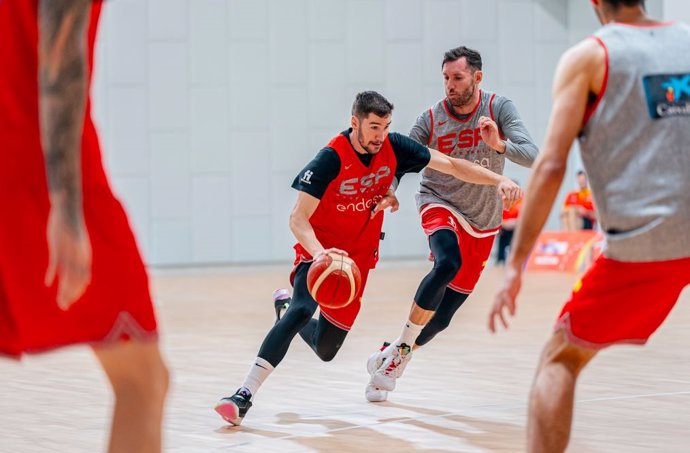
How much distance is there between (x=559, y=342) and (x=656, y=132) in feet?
2.49

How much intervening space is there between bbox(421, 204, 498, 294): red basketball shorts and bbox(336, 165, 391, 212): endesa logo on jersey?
36.0 inches

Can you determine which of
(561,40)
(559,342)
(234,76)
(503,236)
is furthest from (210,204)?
(559,342)

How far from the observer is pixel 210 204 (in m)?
23.2

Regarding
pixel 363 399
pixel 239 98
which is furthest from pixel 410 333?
pixel 239 98

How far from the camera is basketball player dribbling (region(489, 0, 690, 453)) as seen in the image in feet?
12.0

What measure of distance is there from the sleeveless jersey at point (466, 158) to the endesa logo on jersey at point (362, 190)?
3.36 feet

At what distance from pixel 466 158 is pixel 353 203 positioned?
4.12ft

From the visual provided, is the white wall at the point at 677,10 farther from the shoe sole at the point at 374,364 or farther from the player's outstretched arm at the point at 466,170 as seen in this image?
the shoe sole at the point at 374,364

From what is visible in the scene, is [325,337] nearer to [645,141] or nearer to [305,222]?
Result: [305,222]

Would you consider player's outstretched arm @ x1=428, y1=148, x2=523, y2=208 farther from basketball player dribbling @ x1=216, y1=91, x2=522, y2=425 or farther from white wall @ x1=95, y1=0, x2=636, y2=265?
white wall @ x1=95, y1=0, x2=636, y2=265

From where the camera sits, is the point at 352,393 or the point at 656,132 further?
the point at 352,393

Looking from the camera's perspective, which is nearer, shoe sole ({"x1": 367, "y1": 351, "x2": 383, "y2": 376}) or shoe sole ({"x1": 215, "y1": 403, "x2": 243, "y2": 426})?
shoe sole ({"x1": 215, "y1": 403, "x2": 243, "y2": 426})

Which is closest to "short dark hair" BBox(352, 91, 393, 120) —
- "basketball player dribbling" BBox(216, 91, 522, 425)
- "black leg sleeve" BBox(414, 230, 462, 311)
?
"basketball player dribbling" BBox(216, 91, 522, 425)

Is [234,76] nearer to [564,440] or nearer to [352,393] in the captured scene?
[352,393]
